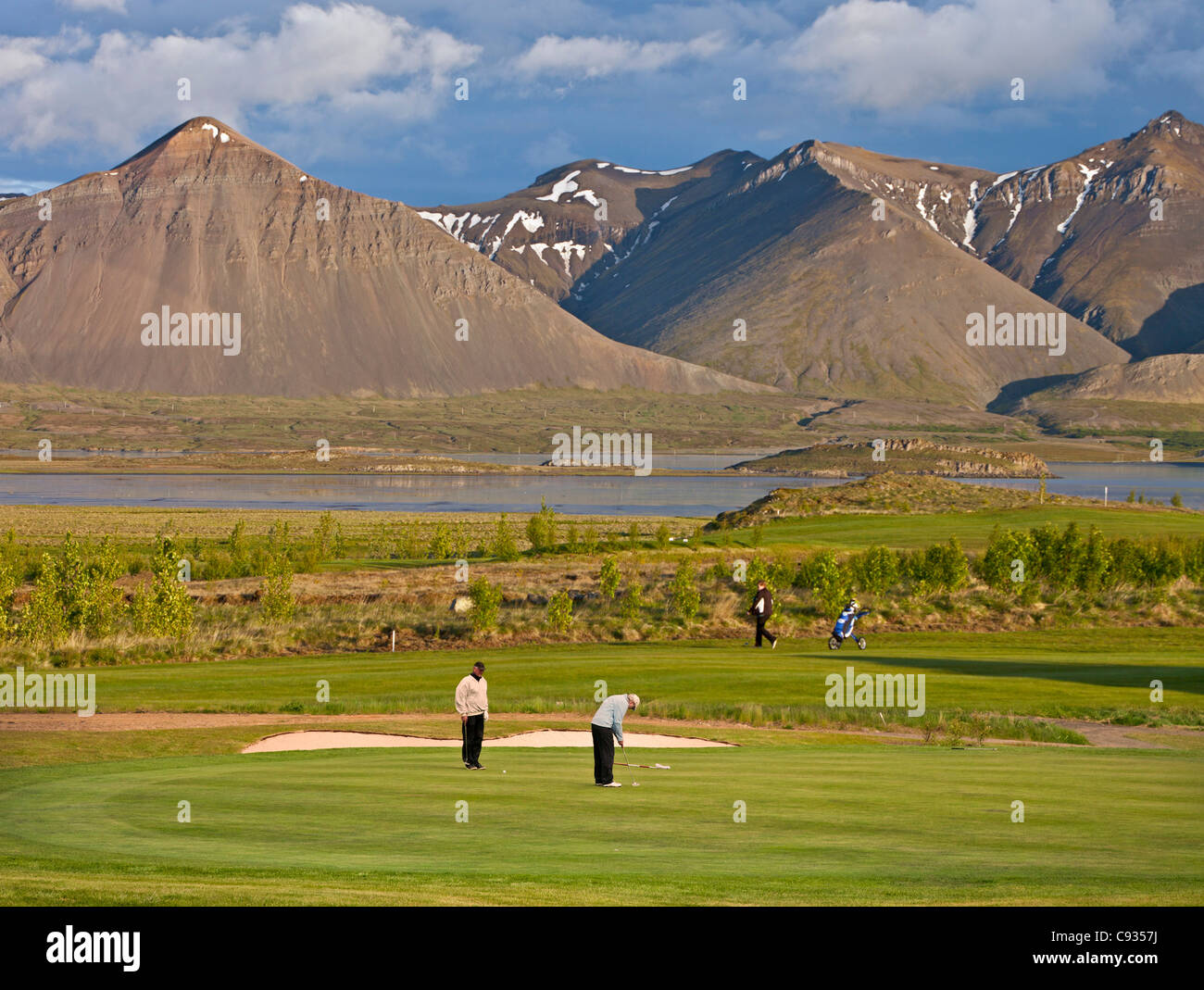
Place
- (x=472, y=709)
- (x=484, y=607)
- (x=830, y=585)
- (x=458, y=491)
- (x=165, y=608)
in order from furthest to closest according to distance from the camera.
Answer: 1. (x=458, y=491)
2. (x=830, y=585)
3. (x=484, y=607)
4. (x=165, y=608)
5. (x=472, y=709)

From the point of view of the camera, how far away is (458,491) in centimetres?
14712

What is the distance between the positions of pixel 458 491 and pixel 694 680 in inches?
4520

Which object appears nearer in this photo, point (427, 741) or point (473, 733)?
point (473, 733)

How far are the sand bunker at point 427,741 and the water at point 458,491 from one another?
8266 centimetres

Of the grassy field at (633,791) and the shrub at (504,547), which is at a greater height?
the shrub at (504,547)

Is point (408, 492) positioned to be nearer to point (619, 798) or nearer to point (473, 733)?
point (473, 733)

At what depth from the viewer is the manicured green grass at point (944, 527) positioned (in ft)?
219

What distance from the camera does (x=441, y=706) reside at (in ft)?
96.8

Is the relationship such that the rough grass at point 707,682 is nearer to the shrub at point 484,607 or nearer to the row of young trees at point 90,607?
the shrub at point 484,607

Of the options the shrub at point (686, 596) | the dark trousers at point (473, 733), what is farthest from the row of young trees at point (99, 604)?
the dark trousers at point (473, 733)

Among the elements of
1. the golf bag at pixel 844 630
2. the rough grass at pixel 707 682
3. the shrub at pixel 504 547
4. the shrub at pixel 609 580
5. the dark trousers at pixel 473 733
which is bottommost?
the rough grass at pixel 707 682

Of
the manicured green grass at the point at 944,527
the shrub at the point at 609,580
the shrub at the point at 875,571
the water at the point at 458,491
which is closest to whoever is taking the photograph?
the shrub at the point at 609,580

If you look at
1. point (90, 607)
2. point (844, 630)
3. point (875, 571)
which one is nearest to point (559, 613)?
point (844, 630)

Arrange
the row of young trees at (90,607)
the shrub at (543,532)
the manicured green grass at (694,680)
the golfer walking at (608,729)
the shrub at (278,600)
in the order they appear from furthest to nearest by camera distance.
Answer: the shrub at (543,532)
the shrub at (278,600)
the row of young trees at (90,607)
the manicured green grass at (694,680)
the golfer walking at (608,729)
